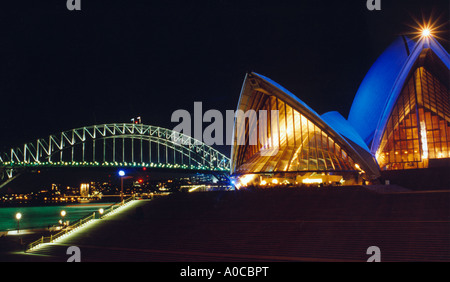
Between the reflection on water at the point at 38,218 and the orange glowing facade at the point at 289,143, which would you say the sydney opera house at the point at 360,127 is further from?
the reflection on water at the point at 38,218

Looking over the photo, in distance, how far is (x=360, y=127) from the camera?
Result: 24.3m

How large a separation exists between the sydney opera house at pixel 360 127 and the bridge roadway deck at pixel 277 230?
4632 mm

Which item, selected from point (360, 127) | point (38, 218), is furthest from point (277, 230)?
point (38, 218)

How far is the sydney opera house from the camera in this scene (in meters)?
21.3

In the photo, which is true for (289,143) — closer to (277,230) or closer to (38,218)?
(277,230)

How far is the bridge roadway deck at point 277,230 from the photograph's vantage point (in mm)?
11422

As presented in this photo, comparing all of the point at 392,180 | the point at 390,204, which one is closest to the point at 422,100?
the point at 392,180

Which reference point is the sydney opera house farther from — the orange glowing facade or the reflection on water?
the reflection on water

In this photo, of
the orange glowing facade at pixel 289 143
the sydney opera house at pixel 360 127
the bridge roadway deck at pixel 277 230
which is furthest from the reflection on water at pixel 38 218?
the sydney opera house at pixel 360 127

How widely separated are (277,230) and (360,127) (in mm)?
13076

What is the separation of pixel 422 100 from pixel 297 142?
899 cm

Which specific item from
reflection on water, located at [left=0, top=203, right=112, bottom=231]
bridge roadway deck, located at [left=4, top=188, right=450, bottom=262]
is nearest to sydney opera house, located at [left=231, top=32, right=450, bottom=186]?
bridge roadway deck, located at [left=4, top=188, right=450, bottom=262]

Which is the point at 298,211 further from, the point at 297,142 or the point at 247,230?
the point at 297,142

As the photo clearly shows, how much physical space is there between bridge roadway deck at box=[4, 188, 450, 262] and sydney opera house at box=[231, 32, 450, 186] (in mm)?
4632
